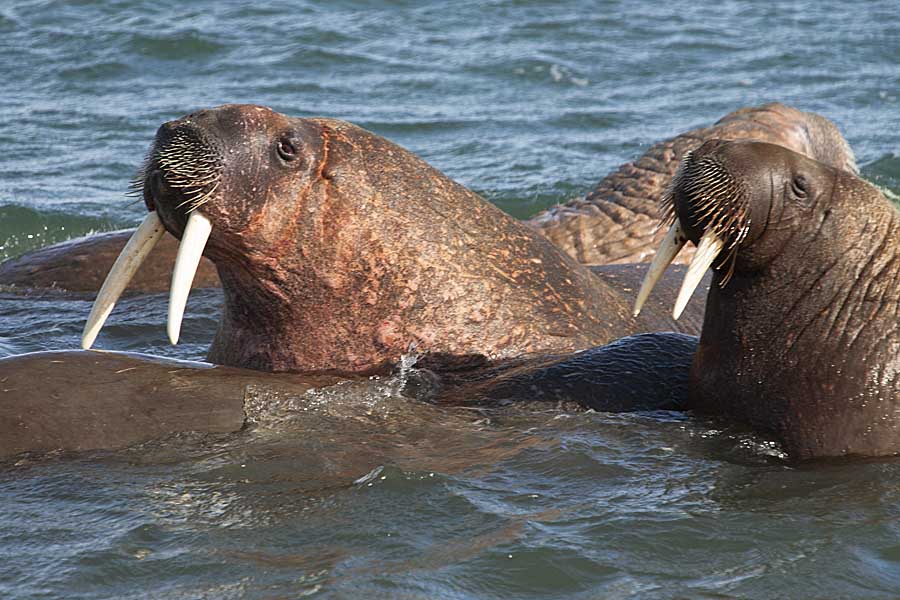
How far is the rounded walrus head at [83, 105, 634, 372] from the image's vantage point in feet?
21.2

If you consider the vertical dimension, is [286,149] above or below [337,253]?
above

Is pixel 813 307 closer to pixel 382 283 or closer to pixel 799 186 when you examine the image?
pixel 799 186

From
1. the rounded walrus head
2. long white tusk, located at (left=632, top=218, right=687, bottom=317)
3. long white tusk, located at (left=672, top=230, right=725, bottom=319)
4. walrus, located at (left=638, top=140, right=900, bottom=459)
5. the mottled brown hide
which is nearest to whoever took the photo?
long white tusk, located at (left=672, top=230, right=725, bottom=319)

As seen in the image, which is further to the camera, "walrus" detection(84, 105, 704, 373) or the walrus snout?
"walrus" detection(84, 105, 704, 373)

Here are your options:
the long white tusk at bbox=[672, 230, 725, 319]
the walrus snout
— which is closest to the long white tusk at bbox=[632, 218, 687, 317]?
the walrus snout

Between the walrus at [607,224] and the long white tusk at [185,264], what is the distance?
12.4 ft

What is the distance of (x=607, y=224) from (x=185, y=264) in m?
5.34

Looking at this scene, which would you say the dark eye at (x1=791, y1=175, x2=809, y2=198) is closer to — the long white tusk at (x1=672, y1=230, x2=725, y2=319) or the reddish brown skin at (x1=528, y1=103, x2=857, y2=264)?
the long white tusk at (x1=672, y1=230, x2=725, y2=319)

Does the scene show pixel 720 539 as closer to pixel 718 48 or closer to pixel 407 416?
pixel 407 416

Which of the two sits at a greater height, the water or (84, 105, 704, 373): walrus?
(84, 105, 704, 373): walrus

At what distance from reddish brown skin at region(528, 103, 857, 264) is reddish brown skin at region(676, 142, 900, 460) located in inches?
180

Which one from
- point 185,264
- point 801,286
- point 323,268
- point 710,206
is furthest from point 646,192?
point 185,264

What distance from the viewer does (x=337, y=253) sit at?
686 centimetres

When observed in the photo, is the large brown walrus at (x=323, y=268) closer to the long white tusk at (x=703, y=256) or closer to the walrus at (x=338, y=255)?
the walrus at (x=338, y=255)
